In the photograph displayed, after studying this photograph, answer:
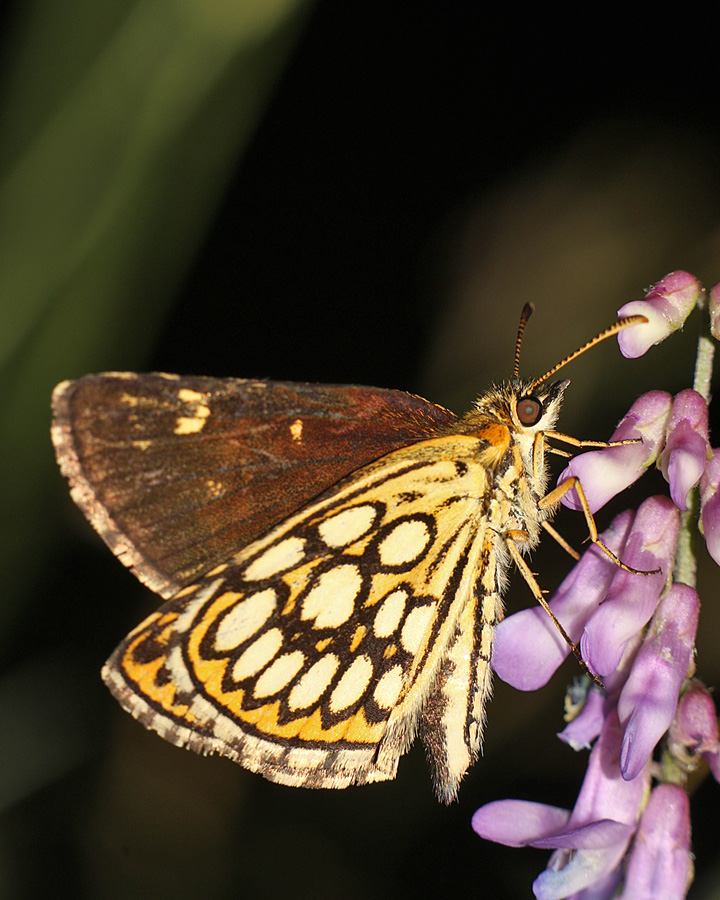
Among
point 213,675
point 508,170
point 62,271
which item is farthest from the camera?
point 508,170

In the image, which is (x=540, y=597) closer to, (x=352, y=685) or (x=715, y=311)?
(x=352, y=685)

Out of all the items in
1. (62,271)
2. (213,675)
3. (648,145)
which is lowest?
(213,675)

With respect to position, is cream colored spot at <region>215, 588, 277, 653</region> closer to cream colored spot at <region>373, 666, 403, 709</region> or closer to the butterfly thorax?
cream colored spot at <region>373, 666, 403, 709</region>

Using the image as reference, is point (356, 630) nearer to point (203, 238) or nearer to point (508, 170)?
point (203, 238)

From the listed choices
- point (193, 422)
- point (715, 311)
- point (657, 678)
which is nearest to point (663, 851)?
point (657, 678)

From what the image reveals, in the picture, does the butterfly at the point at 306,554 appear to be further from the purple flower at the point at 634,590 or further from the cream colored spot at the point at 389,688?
the purple flower at the point at 634,590

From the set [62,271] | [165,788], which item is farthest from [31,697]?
[62,271]
